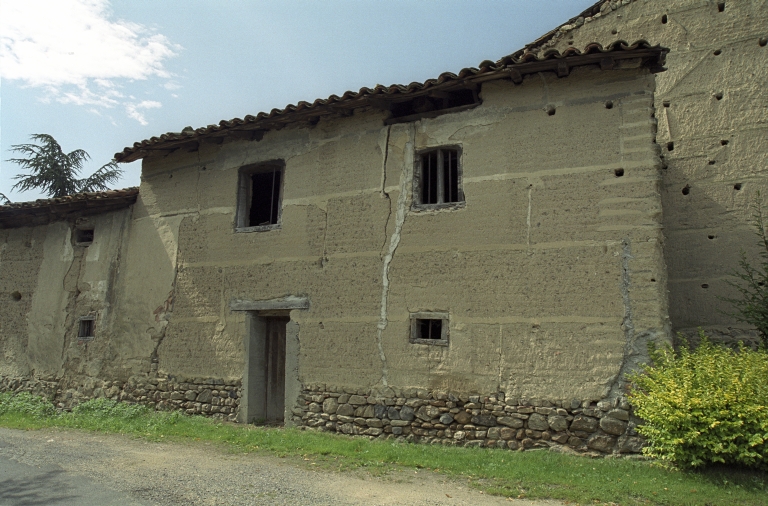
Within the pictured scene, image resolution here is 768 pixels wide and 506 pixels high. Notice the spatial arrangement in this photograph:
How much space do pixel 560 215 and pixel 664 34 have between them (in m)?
5.53

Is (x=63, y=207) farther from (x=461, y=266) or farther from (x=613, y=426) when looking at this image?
(x=613, y=426)

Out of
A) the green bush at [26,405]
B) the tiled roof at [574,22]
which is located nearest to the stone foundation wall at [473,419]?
the green bush at [26,405]

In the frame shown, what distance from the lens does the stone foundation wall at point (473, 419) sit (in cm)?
679

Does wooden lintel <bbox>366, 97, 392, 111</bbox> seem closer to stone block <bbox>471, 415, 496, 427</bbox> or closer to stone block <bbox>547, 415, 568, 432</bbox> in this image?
stone block <bbox>471, 415, 496, 427</bbox>

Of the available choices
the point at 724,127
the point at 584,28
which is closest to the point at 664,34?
the point at 584,28

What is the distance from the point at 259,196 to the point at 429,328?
4479 mm

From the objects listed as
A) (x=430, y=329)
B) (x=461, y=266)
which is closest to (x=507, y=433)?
(x=430, y=329)

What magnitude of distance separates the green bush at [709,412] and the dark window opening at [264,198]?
22.4ft

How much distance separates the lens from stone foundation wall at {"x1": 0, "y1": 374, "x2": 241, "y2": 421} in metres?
9.35

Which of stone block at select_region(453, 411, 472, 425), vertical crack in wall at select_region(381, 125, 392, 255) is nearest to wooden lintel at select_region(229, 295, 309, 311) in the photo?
vertical crack in wall at select_region(381, 125, 392, 255)

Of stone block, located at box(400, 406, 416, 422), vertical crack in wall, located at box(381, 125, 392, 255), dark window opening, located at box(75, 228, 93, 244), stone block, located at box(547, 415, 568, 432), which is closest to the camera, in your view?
stone block, located at box(547, 415, 568, 432)

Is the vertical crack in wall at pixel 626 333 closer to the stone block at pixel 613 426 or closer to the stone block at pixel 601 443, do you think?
the stone block at pixel 613 426

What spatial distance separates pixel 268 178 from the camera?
10.4m

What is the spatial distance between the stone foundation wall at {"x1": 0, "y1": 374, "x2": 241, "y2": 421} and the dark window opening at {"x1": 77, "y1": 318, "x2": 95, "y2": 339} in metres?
0.90
